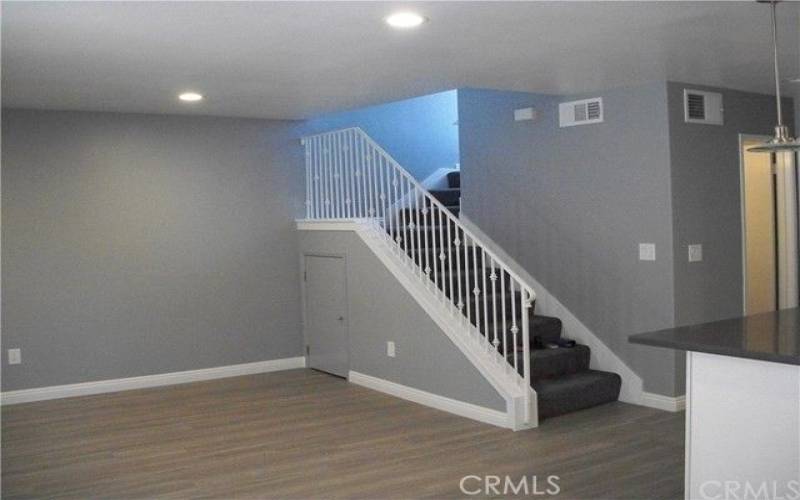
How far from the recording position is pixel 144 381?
658 centimetres

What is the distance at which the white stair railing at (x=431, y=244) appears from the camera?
5.21 metres

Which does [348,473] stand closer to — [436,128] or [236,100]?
[236,100]

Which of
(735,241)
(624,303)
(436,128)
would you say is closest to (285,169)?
(436,128)

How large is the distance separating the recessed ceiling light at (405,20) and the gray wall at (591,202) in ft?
8.18

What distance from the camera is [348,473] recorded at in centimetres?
429

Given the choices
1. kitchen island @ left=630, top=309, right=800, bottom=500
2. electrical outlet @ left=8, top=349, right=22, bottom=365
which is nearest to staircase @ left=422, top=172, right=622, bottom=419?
kitchen island @ left=630, top=309, right=800, bottom=500

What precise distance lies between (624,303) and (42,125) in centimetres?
470

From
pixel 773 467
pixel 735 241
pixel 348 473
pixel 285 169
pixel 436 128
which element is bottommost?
pixel 348 473

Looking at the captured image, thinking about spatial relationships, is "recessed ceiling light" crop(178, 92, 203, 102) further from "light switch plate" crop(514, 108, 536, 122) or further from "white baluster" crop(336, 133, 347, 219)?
"light switch plate" crop(514, 108, 536, 122)

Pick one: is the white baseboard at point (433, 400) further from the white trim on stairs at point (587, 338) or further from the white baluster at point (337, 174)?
the white baluster at point (337, 174)

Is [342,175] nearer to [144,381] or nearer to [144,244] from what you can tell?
[144,244]

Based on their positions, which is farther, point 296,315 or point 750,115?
point 296,315

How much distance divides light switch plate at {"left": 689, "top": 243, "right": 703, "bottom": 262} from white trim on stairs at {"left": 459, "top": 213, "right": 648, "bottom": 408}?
2.98 ft

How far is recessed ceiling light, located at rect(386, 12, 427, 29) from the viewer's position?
138 inches
